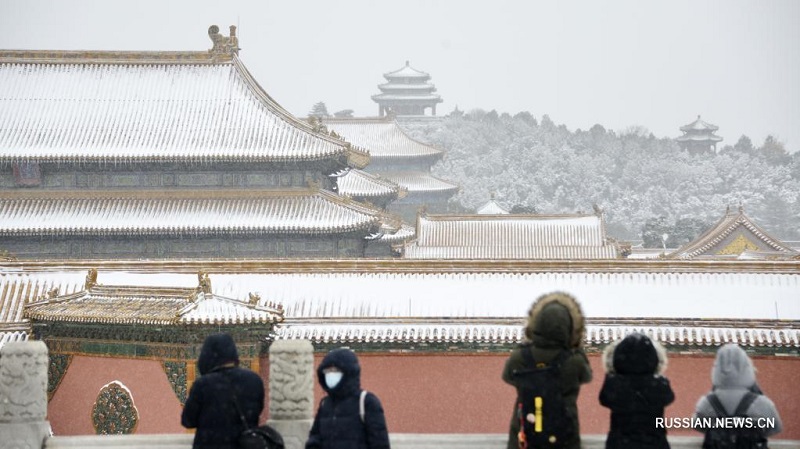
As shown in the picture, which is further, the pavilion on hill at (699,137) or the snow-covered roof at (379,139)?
the pavilion on hill at (699,137)

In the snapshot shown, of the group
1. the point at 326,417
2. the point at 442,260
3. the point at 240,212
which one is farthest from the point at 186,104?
Answer: the point at 326,417

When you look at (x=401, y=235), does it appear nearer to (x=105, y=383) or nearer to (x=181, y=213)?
(x=181, y=213)

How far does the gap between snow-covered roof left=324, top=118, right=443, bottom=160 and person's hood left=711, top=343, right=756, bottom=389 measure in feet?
169

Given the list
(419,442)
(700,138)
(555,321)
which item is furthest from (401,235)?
(700,138)

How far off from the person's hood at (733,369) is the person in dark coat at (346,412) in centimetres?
230

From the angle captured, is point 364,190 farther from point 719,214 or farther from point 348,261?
point 719,214

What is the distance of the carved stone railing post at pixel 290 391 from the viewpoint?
10812 mm

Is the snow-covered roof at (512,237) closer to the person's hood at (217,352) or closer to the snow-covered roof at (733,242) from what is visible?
the snow-covered roof at (733,242)

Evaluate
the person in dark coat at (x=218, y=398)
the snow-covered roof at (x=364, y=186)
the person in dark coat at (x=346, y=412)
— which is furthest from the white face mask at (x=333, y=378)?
the snow-covered roof at (x=364, y=186)

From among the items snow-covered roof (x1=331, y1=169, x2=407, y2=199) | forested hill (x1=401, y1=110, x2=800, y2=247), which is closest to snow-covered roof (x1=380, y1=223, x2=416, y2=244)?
snow-covered roof (x1=331, y1=169, x2=407, y2=199)

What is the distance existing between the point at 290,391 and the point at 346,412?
7.04ft

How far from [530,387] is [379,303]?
38.3 ft

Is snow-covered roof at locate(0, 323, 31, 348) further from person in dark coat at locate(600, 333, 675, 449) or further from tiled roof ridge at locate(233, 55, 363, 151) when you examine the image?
person in dark coat at locate(600, 333, 675, 449)

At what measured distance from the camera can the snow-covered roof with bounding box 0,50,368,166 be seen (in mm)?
29062
